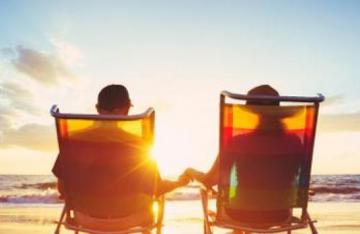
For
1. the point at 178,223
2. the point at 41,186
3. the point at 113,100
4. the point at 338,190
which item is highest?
the point at 113,100

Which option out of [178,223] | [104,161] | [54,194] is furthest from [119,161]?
[54,194]

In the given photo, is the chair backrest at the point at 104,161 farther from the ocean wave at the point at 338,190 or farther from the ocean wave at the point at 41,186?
the ocean wave at the point at 41,186

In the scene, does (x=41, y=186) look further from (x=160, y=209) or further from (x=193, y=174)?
(x=160, y=209)

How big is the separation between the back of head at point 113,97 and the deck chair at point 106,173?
268 mm

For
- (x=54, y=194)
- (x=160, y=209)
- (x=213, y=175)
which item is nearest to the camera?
(x=160, y=209)

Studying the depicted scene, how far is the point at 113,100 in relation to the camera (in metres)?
4.88

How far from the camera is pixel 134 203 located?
4.88 meters

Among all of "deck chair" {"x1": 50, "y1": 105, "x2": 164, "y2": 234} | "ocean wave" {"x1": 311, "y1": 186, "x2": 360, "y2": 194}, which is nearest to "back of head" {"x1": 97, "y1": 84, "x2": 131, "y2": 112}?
"deck chair" {"x1": 50, "y1": 105, "x2": 164, "y2": 234}

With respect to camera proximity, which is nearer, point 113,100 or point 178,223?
point 113,100

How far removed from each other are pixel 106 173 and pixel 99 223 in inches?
18.0

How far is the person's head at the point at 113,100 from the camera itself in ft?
16.0

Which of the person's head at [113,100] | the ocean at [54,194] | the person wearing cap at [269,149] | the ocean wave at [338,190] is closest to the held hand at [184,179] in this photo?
the person wearing cap at [269,149]

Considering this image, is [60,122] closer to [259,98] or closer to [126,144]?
[126,144]

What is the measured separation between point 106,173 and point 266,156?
53.5 inches
